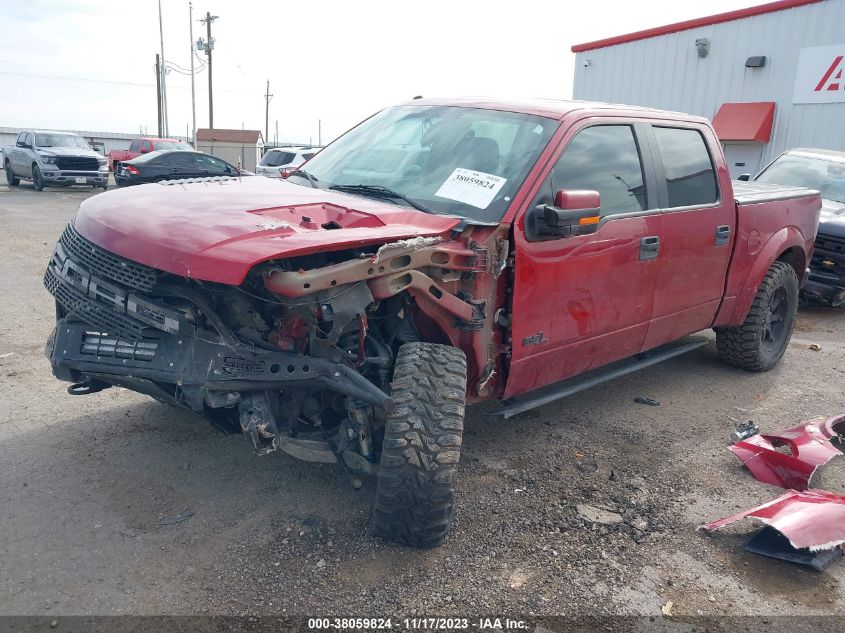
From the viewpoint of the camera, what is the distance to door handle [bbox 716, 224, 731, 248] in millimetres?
4863

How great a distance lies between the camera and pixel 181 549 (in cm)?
295

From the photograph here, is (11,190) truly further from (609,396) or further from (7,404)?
(609,396)

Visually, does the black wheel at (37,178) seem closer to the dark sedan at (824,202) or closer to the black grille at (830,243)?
the dark sedan at (824,202)

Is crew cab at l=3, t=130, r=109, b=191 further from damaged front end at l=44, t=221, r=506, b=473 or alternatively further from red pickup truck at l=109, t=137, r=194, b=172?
damaged front end at l=44, t=221, r=506, b=473

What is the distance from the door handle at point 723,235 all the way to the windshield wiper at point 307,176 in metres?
2.76

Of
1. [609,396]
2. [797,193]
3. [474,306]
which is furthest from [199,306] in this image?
[797,193]

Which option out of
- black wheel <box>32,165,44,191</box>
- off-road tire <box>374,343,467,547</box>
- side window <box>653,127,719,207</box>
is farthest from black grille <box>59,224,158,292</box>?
black wheel <box>32,165,44,191</box>

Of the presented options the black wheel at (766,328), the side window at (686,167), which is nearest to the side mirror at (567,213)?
the side window at (686,167)

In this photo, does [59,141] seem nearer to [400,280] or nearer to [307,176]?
[307,176]

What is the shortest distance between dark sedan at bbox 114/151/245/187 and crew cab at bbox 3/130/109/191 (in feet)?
2.58

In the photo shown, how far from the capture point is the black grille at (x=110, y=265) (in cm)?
282

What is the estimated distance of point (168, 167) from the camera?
66.2 ft

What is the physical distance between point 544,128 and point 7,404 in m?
3.56

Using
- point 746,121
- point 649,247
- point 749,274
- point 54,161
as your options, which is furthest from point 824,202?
point 54,161
